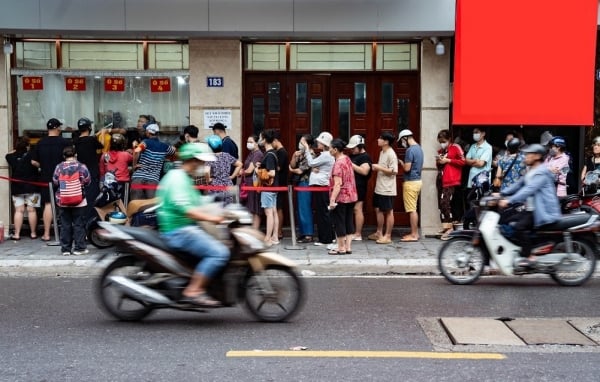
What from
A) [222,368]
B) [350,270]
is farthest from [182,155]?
[350,270]

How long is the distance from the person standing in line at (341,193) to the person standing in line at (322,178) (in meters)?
0.65

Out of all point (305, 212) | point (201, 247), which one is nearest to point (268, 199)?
point (305, 212)

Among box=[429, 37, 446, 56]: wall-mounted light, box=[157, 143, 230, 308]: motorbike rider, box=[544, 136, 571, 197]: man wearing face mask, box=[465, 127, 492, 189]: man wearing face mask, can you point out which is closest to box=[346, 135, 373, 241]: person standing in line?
box=[465, 127, 492, 189]: man wearing face mask

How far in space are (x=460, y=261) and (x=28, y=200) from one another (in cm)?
769

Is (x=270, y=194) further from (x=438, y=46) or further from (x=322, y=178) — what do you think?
(x=438, y=46)

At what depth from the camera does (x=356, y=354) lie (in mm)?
6188

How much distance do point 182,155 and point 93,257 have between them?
15.8 ft

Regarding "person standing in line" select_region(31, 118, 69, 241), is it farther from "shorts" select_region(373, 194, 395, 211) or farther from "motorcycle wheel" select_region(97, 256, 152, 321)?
"motorcycle wheel" select_region(97, 256, 152, 321)

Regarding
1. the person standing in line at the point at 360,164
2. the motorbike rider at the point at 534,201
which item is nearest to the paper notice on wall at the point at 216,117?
the person standing in line at the point at 360,164

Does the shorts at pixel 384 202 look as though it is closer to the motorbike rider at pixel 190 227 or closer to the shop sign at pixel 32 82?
the motorbike rider at pixel 190 227

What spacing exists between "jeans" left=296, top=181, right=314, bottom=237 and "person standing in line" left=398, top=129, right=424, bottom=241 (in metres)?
1.66

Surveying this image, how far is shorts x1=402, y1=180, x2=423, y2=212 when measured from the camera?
12805 mm

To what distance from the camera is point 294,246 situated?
40.4ft

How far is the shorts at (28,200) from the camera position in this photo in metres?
13.0
